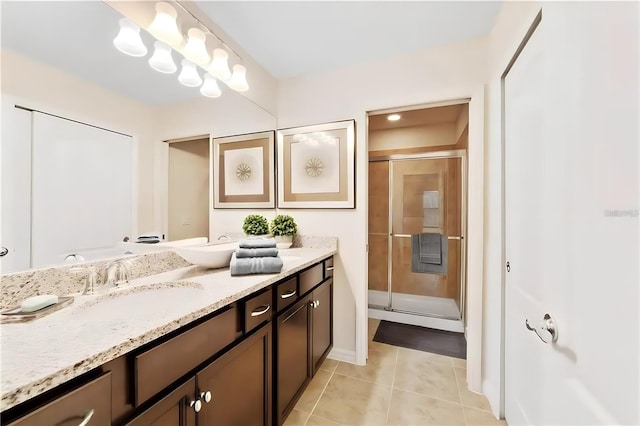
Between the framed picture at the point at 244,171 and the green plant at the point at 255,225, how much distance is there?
10 cm

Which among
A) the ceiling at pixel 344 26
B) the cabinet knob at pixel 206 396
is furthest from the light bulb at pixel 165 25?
the cabinet knob at pixel 206 396

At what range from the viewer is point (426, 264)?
3166 mm

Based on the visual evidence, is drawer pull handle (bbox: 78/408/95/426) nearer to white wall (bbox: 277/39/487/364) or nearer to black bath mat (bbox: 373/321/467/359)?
white wall (bbox: 277/39/487/364)

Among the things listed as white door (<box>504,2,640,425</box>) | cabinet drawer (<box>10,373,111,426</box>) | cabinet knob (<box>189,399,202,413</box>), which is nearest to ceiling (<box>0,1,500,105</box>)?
white door (<box>504,2,640,425</box>)

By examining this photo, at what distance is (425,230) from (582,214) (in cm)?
267

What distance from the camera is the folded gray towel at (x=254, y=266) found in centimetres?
119

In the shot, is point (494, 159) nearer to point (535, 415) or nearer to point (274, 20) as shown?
point (535, 415)

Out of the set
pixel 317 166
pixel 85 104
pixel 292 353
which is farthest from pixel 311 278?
pixel 85 104

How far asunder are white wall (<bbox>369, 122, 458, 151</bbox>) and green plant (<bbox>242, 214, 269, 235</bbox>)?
2.09 metres

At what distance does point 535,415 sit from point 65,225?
6.91 ft

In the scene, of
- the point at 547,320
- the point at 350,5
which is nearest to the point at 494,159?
the point at 547,320

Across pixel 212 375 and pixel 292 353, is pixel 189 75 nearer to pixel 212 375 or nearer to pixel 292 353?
pixel 212 375

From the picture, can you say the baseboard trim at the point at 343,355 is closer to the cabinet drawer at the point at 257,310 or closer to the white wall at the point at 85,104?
the cabinet drawer at the point at 257,310

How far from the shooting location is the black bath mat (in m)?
2.17
